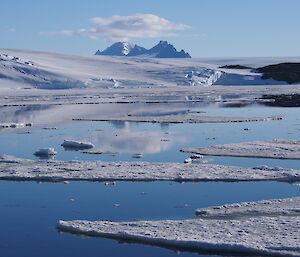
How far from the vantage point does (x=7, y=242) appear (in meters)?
5.58

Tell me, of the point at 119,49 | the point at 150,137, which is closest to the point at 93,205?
the point at 150,137

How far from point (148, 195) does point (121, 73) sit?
35.0 metres

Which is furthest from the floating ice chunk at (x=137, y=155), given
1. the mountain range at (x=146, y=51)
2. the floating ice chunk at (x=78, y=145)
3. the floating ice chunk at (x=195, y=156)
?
the mountain range at (x=146, y=51)

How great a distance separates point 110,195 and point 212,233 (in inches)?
78.0

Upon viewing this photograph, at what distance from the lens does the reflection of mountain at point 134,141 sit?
35.5 ft

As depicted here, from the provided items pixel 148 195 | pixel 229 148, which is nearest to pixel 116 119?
pixel 229 148

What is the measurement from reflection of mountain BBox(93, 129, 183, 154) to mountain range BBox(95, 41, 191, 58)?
11458 centimetres

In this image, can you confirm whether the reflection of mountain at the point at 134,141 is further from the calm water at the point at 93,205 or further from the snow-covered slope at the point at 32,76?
the snow-covered slope at the point at 32,76

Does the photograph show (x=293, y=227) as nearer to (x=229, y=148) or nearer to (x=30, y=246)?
(x=30, y=246)

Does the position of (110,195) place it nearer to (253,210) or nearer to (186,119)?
(253,210)

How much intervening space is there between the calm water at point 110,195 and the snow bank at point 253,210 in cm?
22

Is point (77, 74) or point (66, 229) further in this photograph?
point (77, 74)

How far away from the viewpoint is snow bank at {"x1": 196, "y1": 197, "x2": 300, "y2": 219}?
Answer: 6.24 meters

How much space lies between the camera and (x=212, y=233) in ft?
18.2
